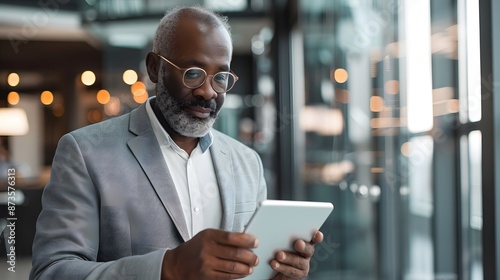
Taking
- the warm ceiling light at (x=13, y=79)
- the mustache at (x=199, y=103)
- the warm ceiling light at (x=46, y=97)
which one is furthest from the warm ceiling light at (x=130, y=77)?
the mustache at (x=199, y=103)

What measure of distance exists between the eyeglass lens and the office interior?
70 centimetres

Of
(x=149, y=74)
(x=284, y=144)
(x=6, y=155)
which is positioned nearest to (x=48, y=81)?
(x=6, y=155)

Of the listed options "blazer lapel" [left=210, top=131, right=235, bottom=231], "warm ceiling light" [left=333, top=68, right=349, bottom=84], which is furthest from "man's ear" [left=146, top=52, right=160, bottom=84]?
"warm ceiling light" [left=333, top=68, right=349, bottom=84]

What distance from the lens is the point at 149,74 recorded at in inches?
61.3

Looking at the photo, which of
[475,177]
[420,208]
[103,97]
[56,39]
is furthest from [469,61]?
[56,39]

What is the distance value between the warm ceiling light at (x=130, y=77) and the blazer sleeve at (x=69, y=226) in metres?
2.83

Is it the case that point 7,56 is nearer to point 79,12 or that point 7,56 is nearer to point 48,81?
point 48,81

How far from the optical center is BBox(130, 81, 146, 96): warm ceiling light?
11.8 ft

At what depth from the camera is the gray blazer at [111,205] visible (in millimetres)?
1332

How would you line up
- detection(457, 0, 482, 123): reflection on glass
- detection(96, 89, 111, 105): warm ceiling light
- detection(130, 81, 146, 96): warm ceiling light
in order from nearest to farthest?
detection(457, 0, 482, 123): reflection on glass → detection(130, 81, 146, 96): warm ceiling light → detection(96, 89, 111, 105): warm ceiling light

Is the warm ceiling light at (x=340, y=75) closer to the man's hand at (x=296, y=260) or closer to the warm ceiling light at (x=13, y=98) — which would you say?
the warm ceiling light at (x=13, y=98)

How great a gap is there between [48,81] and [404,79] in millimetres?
2269

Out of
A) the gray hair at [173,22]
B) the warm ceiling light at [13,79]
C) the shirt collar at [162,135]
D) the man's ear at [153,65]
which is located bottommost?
the shirt collar at [162,135]

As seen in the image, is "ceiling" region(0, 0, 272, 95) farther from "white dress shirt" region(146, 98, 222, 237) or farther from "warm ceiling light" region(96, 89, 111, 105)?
"white dress shirt" region(146, 98, 222, 237)
